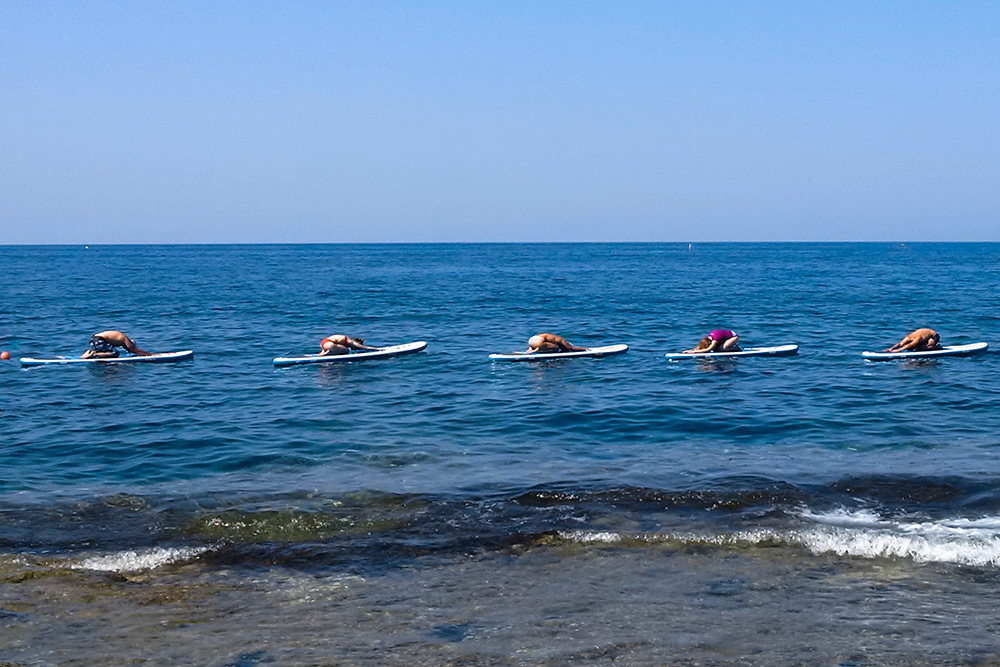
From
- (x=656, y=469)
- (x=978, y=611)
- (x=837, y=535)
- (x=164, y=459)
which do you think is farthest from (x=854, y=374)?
(x=164, y=459)

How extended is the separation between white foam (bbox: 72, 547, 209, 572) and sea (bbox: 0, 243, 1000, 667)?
0.05m

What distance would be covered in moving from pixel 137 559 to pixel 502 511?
5334mm

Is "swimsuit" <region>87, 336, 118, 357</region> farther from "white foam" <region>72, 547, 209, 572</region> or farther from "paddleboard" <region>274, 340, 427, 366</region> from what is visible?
"white foam" <region>72, 547, 209, 572</region>

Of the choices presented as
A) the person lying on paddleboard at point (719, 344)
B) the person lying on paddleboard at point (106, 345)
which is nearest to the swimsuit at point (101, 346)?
the person lying on paddleboard at point (106, 345)

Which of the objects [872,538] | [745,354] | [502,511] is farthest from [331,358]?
[872,538]

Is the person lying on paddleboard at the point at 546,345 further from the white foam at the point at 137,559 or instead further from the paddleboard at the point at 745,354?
the white foam at the point at 137,559

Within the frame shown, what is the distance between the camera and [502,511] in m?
14.5

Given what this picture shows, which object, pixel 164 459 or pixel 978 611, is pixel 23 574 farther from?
pixel 978 611

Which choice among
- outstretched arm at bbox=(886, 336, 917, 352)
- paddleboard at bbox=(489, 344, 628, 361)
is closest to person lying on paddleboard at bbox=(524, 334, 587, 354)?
paddleboard at bbox=(489, 344, 628, 361)

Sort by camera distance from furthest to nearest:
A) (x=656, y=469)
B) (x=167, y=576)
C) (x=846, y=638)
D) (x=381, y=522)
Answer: (x=656, y=469)
(x=381, y=522)
(x=167, y=576)
(x=846, y=638)

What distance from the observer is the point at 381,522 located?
1418cm

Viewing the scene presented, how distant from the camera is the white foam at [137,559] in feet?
40.4

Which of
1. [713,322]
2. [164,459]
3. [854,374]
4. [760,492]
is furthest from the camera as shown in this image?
[713,322]

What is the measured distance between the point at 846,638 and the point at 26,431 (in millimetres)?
18010
